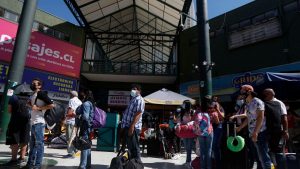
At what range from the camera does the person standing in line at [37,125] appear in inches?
164

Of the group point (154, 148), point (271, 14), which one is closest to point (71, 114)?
point (154, 148)

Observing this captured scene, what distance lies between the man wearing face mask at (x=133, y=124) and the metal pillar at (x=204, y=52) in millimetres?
4324

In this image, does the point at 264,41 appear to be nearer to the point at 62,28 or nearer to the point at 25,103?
the point at 25,103

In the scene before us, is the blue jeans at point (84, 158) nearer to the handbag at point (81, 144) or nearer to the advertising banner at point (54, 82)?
the handbag at point (81, 144)

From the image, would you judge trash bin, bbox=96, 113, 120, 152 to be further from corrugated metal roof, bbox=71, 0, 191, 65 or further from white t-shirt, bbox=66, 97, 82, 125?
corrugated metal roof, bbox=71, 0, 191, 65

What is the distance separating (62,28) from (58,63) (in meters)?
2.87

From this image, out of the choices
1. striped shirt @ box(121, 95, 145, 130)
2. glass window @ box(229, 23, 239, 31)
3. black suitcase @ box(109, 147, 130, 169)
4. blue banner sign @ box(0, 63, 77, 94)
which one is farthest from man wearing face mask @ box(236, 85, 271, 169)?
blue banner sign @ box(0, 63, 77, 94)

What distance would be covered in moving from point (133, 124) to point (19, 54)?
6.18m

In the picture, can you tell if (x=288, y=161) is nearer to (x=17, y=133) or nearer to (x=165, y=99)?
(x=17, y=133)

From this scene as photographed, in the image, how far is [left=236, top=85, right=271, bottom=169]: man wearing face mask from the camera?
3877mm

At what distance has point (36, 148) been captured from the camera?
416 centimetres

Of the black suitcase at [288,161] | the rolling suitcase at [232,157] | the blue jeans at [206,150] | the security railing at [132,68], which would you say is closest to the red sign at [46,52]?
the security railing at [132,68]

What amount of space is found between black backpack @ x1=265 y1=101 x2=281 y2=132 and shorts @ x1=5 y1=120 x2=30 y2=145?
16.0 feet

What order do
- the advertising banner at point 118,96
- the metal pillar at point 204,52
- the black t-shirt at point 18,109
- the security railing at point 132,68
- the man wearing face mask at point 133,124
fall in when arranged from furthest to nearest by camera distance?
the advertising banner at point 118,96
the security railing at point 132,68
the metal pillar at point 204,52
the black t-shirt at point 18,109
the man wearing face mask at point 133,124
